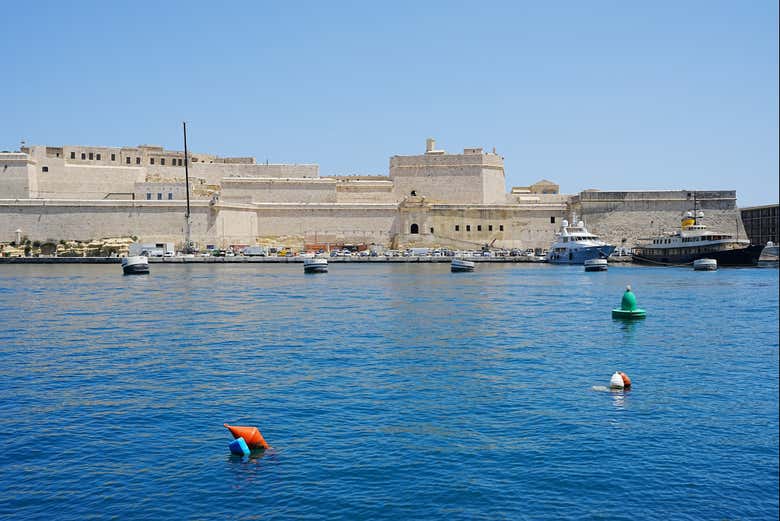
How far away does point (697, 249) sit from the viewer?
179 ft

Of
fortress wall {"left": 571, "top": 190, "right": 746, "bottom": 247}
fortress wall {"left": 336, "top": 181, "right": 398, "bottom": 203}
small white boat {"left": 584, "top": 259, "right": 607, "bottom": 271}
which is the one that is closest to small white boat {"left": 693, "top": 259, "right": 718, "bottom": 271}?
small white boat {"left": 584, "top": 259, "right": 607, "bottom": 271}

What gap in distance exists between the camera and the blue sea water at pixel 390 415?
9.46m

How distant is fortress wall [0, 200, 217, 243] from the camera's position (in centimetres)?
6381

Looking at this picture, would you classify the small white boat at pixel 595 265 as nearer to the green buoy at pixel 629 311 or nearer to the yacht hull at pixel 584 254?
the yacht hull at pixel 584 254

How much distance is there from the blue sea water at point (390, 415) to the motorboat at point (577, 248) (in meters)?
30.8

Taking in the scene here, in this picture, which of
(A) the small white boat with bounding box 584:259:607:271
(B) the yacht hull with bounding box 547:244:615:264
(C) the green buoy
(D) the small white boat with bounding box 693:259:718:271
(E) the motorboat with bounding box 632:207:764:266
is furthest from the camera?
(B) the yacht hull with bounding box 547:244:615:264

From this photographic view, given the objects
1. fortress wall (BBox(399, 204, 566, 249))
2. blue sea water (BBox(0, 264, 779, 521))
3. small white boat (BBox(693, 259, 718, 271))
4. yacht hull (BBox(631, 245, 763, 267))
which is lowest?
blue sea water (BBox(0, 264, 779, 521))

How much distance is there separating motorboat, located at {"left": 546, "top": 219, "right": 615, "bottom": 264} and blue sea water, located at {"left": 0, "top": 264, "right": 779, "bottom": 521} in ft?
101

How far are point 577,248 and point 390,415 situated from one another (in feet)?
156

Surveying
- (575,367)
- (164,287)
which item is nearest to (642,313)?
(575,367)

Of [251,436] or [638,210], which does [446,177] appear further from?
[251,436]

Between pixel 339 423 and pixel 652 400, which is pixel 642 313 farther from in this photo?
pixel 339 423

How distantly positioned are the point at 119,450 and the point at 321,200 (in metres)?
60.6

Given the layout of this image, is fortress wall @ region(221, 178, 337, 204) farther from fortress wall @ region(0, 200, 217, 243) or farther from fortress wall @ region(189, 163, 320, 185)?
fortress wall @ region(0, 200, 217, 243)
